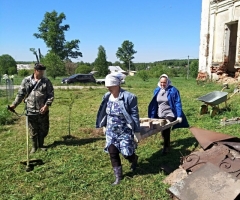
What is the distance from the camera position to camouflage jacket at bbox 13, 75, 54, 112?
16.6 ft

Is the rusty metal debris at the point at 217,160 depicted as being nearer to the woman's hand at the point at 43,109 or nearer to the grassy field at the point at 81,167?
the grassy field at the point at 81,167

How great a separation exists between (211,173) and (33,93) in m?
3.46

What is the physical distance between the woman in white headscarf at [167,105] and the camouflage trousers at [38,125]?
6.89 ft

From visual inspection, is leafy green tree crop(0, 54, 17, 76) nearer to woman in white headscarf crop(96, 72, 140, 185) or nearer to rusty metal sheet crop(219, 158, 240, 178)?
woman in white headscarf crop(96, 72, 140, 185)

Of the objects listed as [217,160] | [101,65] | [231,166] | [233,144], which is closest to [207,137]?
[233,144]

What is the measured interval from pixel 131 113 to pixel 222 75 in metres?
14.5

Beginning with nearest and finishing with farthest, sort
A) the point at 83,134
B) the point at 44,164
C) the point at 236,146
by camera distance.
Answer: the point at 236,146, the point at 44,164, the point at 83,134

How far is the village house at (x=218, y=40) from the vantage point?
16141mm

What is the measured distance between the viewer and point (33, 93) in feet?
16.6

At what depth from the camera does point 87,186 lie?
3836 millimetres

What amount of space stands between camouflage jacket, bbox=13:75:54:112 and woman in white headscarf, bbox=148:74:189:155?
2052 millimetres

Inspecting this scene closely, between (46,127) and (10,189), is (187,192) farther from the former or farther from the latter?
(46,127)

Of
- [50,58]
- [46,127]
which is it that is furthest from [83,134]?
[50,58]

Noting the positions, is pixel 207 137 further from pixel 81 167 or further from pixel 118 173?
pixel 81 167
